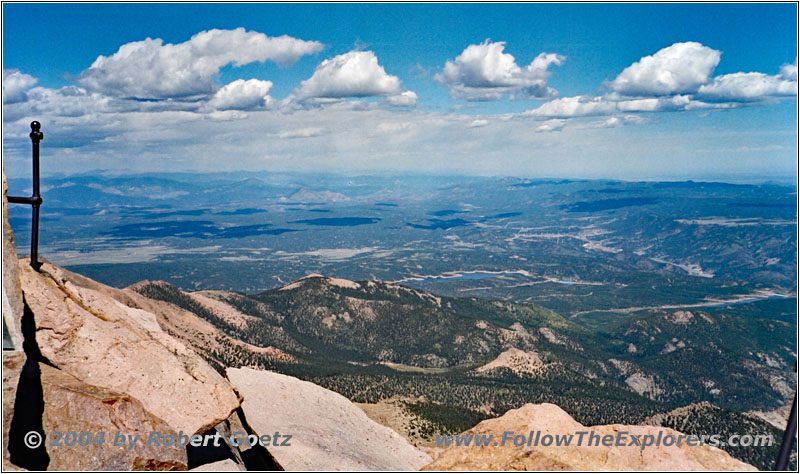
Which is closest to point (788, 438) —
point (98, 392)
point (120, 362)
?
point (98, 392)

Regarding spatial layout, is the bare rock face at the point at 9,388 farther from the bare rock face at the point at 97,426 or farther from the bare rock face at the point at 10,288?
the bare rock face at the point at 97,426

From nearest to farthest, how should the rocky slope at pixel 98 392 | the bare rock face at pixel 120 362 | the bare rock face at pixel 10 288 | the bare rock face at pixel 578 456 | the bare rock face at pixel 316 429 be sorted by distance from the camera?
the bare rock face at pixel 10 288 < the rocky slope at pixel 98 392 < the bare rock face at pixel 578 456 < the bare rock face at pixel 120 362 < the bare rock face at pixel 316 429

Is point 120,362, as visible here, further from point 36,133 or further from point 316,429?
point 316,429

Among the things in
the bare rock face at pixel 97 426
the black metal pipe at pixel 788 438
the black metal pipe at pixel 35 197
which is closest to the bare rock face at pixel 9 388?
the bare rock face at pixel 97 426

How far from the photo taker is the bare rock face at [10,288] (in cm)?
1590

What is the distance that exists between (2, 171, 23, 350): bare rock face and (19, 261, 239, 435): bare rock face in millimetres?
3491

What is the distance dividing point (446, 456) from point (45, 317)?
47.3 ft

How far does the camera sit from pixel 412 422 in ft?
201

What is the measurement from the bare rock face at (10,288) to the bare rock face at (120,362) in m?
3.49

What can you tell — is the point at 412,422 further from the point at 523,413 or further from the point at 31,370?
the point at 31,370

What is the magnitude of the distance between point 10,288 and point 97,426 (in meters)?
4.78

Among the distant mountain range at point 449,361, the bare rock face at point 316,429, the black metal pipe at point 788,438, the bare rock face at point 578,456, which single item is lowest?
the distant mountain range at point 449,361

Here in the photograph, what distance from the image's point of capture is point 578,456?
1872cm

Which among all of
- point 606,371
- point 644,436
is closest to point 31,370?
point 644,436
